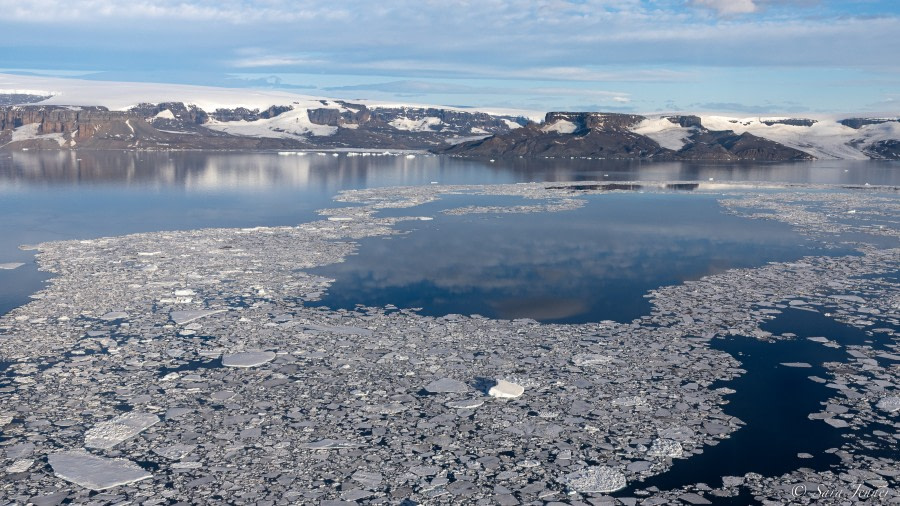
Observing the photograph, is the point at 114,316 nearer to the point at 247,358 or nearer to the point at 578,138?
the point at 247,358

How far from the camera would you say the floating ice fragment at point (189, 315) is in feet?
47.5

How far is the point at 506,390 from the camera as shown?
11.0 meters

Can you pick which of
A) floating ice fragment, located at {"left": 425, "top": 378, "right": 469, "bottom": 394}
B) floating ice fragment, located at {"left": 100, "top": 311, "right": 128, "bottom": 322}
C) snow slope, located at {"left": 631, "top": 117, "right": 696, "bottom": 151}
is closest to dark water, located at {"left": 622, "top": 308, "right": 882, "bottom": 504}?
floating ice fragment, located at {"left": 425, "top": 378, "right": 469, "bottom": 394}

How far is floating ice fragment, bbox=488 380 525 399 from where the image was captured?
10.9m

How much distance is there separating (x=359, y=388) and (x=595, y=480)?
4.12m

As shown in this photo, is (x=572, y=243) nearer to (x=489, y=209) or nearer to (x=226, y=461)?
(x=489, y=209)

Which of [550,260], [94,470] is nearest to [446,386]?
[94,470]

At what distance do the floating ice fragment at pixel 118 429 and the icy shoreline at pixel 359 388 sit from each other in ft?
0.19

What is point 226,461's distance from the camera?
8797mm

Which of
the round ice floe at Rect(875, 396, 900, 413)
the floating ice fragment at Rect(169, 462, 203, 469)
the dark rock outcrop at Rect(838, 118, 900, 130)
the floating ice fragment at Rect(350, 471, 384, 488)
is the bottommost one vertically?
the floating ice fragment at Rect(169, 462, 203, 469)

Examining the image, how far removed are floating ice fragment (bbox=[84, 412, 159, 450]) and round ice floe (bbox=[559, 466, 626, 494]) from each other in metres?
5.54

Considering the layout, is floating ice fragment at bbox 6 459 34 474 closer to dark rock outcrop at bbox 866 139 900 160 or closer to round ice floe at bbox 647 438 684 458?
round ice floe at bbox 647 438 684 458

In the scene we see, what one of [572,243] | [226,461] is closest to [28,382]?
[226,461]

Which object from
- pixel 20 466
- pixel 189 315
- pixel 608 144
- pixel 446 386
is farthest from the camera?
pixel 608 144
